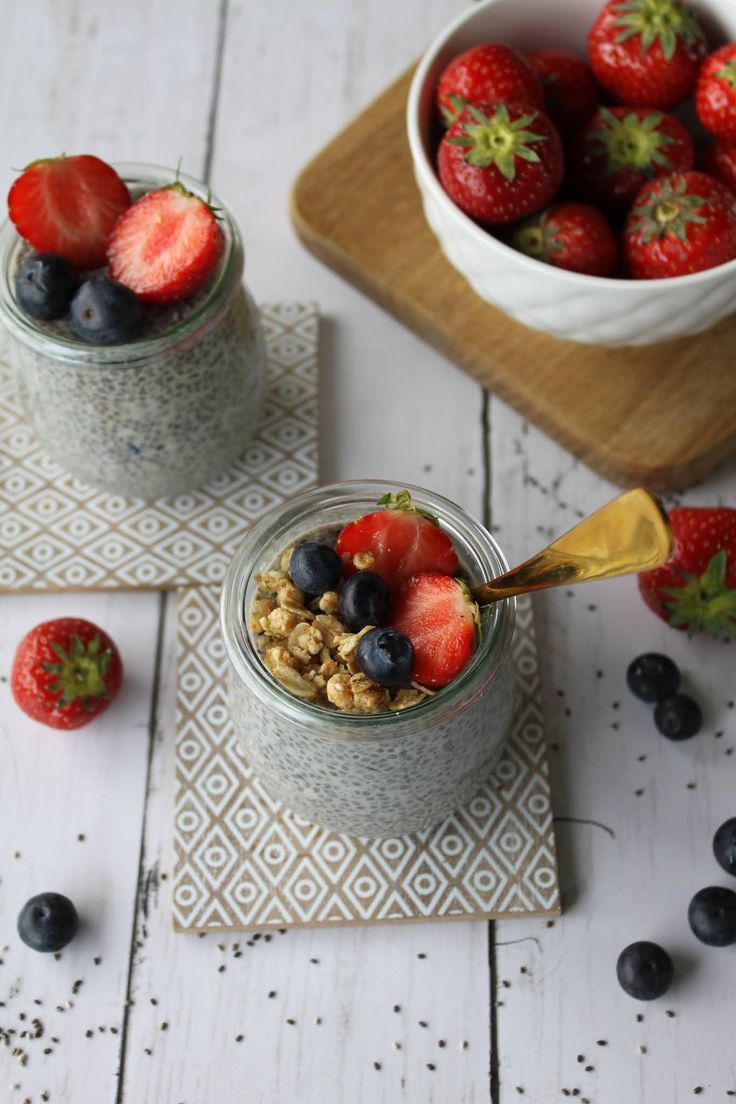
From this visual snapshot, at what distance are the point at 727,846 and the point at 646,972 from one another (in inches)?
5.9

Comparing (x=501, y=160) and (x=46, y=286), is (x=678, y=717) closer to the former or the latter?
(x=501, y=160)

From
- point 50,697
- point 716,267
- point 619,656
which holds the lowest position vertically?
point 50,697

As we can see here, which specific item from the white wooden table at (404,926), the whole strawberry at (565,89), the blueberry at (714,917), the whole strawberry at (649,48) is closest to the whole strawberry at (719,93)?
the whole strawberry at (649,48)

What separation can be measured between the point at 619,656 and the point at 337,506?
1.30 feet

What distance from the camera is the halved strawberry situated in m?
1.12

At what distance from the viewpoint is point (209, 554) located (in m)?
1.46

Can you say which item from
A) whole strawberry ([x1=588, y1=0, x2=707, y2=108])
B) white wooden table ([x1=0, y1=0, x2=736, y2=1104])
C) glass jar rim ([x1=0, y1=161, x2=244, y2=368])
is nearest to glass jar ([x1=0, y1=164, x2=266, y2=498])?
glass jar rim ([x1=0, y1=161, x2=244, y2=368])

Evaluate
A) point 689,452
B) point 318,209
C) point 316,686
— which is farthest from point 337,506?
point 318,209

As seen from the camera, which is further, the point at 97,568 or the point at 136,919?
the point at 97,568

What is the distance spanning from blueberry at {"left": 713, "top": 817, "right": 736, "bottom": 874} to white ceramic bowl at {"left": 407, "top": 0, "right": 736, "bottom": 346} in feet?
1.75

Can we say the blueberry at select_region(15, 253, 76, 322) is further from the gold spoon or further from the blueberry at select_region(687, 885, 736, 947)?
the blueberry at select_region(687, 885, 736, 947)

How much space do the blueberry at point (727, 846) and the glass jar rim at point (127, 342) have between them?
719 mm

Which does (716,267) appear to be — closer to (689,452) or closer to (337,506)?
(689,452)

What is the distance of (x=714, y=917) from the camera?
1256 millimetres
